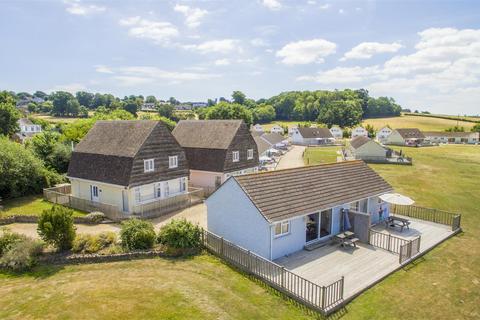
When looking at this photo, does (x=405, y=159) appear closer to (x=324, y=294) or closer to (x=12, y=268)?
(x=324, y=294)

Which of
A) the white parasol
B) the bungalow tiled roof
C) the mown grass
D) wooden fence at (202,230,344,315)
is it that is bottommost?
the mown grass

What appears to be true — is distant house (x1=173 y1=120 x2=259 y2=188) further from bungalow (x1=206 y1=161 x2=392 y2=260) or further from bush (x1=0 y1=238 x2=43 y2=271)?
bush (x1=0 y1=238 x2=43 y2=271)

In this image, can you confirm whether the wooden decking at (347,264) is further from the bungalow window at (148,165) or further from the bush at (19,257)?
the bungalow window at (148,165)

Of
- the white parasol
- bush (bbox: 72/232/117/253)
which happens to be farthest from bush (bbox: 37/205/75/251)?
the white parasol

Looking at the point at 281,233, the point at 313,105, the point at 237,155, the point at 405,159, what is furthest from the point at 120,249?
the point at 313,105

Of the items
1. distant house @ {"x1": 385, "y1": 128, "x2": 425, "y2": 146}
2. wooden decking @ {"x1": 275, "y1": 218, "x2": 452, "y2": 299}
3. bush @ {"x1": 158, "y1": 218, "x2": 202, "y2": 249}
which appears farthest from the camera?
distant house @ {"x1": 385, "y1": 128, "x2": 425, "y2": 146}
